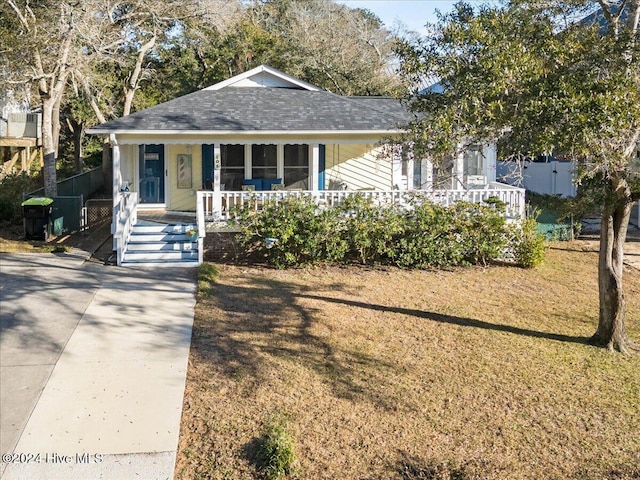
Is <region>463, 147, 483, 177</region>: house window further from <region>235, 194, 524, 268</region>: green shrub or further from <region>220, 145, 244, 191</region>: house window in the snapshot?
<region>220, 145, 244, 191</region>: house window

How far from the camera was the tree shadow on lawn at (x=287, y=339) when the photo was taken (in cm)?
823

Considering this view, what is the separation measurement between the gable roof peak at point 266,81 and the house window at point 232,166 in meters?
2.34

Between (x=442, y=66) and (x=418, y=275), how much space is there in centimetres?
597

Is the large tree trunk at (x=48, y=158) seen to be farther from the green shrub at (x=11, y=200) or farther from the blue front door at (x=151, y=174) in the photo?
the blue front door at (x=151, y=174)

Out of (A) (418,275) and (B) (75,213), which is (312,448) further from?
(B) (75,213)

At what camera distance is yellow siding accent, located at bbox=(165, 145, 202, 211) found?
1886 cm

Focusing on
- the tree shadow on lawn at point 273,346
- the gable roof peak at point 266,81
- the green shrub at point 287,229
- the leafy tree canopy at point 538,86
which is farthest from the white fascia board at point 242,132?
the leafy tree canopy at point 538,86

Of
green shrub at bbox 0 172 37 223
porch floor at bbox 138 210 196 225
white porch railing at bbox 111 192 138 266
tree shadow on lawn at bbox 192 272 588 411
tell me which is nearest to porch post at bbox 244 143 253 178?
porch floor at bbox 138 210 196 225

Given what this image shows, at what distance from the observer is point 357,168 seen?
63.7 ft

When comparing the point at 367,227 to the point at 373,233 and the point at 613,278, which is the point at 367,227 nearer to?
the point at 373,233

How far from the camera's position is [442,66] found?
8.53 m

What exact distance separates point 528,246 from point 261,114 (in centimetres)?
750

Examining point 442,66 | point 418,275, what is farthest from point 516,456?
point 418,275

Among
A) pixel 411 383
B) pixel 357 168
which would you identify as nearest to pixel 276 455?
pixel 411 383
